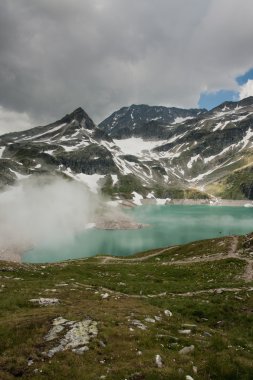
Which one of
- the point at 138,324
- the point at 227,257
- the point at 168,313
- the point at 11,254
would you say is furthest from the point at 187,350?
the point at 11,254

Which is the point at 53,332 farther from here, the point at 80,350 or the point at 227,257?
the point at 227,257

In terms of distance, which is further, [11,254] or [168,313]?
[11,254]

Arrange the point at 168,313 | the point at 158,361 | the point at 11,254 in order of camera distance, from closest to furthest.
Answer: the point at 158,361 → the point at 168,313 → the point at 11,254

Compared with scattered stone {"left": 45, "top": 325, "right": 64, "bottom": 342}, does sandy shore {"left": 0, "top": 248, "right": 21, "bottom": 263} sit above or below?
below

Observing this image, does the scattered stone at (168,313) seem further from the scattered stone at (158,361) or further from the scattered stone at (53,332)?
the scattered stone at (158,361)

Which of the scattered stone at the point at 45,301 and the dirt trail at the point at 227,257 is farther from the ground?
the scattered stone at the point at 45,301

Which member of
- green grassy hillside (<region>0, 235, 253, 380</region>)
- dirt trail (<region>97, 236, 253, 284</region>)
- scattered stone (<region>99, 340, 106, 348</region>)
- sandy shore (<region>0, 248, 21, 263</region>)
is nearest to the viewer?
green grassy hillside (<region>0, 235, 253, 380</region>)

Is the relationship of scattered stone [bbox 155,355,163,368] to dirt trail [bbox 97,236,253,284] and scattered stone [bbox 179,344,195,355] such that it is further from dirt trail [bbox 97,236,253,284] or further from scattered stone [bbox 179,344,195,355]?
dirt trail [bbox 97,236,253,284]

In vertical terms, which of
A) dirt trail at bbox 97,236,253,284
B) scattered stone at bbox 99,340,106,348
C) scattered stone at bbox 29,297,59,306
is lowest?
dirt trail at bbox 97,236,253,284

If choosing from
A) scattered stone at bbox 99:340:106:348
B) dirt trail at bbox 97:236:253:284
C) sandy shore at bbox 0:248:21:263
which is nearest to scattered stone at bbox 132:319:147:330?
scattered stone at bbox 99:340:106:348

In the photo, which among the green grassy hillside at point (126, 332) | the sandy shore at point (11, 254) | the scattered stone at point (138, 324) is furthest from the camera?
the sandy shore at point (11, 254)

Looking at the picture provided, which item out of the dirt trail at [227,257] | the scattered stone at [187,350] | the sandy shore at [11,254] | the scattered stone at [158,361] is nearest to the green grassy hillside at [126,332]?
the scattered stone at [158,361]

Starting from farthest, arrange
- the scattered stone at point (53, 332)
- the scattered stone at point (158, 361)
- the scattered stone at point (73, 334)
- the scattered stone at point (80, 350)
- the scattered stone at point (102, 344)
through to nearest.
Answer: the scattered stone at point (53, 332) < the scattered stone at point (102, 344) < the scattered stone at point (73, 334) < the scattered stone at point (80, 350) < the scattered stone at point (158, 361)

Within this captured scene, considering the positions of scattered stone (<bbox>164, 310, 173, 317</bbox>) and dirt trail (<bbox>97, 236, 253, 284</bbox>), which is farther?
dirt trail (<bbox>97, 236, 253, 284</bbox>)
